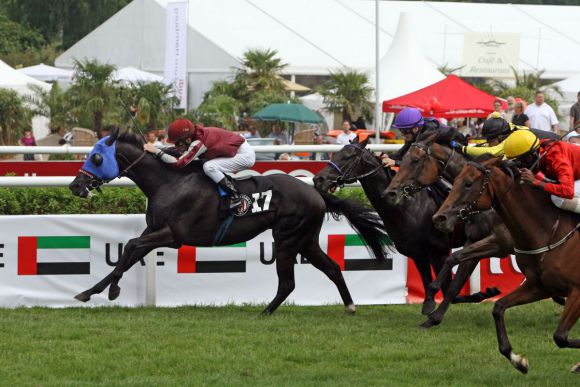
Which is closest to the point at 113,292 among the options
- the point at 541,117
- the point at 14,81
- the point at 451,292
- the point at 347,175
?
the point at 347,175

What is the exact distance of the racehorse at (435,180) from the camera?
8.62m

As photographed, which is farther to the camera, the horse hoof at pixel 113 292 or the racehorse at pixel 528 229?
the horse hoof at pixel 113 292

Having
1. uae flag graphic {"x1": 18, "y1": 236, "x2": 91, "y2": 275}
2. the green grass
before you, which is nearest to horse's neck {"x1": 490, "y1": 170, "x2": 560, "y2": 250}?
the green grass

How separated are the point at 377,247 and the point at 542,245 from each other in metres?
3.07

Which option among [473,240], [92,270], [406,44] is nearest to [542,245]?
[473,240]

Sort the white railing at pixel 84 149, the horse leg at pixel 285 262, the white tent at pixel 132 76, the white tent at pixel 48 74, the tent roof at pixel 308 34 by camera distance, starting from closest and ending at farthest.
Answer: the horse leg at pixel 285 262 → the white railing at pixel 84 149 → the white tent at pixel 132 76 → the tent roof at pixel 308 34 → the white tent at pixel 48 74

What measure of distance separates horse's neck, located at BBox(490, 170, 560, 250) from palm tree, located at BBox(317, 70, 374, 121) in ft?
74.6

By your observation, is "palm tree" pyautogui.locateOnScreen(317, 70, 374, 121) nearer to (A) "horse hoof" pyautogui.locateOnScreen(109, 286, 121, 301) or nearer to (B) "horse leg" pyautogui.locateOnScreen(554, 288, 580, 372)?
(A) "horse hoof" pyautogui.locateOnScreen(109, 286, 121, 301)

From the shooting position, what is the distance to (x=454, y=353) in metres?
7.54

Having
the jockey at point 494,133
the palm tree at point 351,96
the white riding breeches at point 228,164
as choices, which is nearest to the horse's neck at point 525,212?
the jockey at point 494,133

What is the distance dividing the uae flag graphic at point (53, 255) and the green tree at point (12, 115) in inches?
632

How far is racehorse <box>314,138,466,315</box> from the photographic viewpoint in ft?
30.0

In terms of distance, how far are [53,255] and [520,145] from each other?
14.5ft

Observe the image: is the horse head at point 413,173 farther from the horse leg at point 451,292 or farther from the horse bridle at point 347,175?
the horse leg at point 451,292
